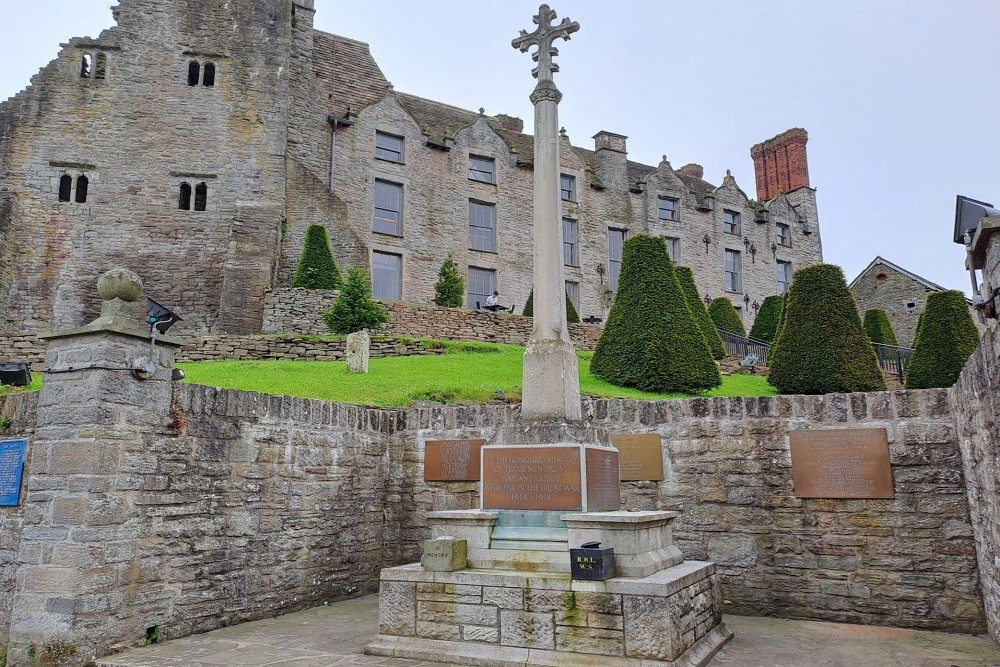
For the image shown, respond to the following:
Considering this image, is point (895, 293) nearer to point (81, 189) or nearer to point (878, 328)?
point (878, 328)

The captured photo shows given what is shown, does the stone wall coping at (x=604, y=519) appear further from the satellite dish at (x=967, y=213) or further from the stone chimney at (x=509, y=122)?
the stone chimney at (x=509, y=122)

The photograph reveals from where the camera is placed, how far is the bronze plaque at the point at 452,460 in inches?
390

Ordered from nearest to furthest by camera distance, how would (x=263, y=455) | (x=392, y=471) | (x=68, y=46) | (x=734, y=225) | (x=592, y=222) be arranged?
(x=263, y=455) → (x=392, y=471) → (x=68, y=46) → (x=592, y=222) → (x=734, y=225)

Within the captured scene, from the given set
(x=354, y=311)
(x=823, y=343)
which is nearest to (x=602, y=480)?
(x=823, y=343)

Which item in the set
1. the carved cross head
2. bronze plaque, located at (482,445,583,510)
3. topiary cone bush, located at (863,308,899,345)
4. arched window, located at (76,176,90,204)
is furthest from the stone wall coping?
arched window, located at (76,176,90,204)

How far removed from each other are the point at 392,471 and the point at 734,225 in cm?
3323

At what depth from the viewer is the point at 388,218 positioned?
30.3 meters

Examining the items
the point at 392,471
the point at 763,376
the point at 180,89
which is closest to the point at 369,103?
the point at 180,89

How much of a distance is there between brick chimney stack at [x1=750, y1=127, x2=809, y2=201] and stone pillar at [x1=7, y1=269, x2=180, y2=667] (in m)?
40.5

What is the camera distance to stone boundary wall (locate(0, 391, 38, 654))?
687cm

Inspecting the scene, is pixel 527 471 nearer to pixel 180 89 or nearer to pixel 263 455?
pixel 263 455

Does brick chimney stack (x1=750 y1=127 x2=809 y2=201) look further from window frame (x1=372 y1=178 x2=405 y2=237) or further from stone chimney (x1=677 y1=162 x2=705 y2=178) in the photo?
window frame (x1=372 y1=178 x2=405 y2=237)

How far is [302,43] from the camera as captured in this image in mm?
29906

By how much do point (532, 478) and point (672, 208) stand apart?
32799mm
